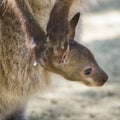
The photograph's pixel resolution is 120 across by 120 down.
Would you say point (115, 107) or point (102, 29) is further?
point (102, 29)

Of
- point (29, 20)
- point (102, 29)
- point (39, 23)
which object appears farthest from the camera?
point (102, 29)

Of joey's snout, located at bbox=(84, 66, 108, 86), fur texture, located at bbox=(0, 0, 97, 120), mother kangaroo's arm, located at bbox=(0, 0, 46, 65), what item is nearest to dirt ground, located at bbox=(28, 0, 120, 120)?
fur texture, located at bbox=(0, 0, 97, 120)

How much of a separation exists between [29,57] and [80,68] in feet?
0.98

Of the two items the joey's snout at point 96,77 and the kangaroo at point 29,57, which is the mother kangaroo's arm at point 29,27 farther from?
the joey's snout at point 96,77

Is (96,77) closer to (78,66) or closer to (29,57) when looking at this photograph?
(78,66)

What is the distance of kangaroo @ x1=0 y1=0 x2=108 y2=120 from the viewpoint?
122 inches

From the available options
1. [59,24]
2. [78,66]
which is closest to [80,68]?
[78,66]

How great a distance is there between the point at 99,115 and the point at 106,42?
2109 millimetres

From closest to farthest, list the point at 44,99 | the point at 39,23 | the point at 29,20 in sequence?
the point at 29,20 → the point at 39,23 → the point at 44,99

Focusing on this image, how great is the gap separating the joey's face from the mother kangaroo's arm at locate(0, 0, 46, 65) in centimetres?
13

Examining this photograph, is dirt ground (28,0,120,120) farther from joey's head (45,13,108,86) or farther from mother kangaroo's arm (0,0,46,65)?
mother kangaroo's arm (0,0,46,65)

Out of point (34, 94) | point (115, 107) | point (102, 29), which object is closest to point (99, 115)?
point (115, 107)

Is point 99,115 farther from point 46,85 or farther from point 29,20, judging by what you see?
point 29,20

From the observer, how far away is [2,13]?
3283 mm
